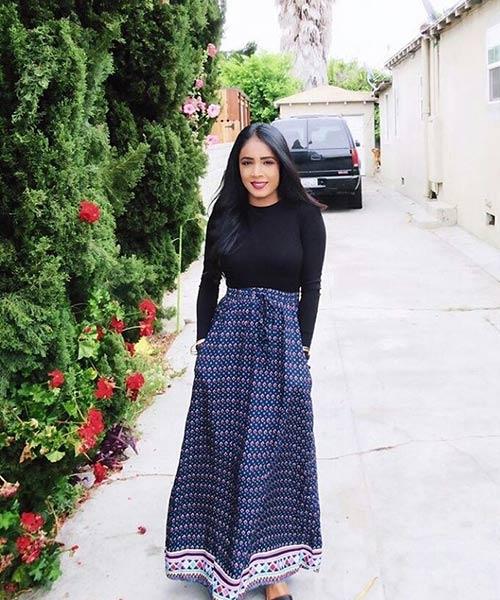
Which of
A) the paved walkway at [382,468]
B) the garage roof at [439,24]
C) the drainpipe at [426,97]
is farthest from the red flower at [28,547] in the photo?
the drainpipe at [426,97]

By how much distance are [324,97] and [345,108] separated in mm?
1116

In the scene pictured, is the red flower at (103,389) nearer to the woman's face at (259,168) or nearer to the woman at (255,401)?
the woman at (255,401)

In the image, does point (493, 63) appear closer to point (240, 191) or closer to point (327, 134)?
point (327, 134)

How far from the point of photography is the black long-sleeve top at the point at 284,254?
2754mm

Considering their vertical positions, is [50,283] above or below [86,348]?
above

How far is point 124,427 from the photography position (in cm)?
436

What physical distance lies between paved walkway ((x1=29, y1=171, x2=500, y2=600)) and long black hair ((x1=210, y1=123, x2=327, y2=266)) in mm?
1377

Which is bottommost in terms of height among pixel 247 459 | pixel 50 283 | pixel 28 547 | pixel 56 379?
pixel 28 547

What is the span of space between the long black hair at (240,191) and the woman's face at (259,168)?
2 centimetres

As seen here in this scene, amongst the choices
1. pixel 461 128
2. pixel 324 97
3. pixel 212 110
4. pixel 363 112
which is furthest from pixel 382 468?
pixel 363 112

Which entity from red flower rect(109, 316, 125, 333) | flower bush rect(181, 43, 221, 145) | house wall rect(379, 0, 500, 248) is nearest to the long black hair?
red flower rect(109, 316, 125, 333)

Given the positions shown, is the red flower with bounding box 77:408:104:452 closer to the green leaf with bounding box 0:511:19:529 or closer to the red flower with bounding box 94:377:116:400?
the red flower with bounding box 94:377:116:400

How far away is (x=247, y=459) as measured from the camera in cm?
265

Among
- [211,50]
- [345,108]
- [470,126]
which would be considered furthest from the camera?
[345,108]
